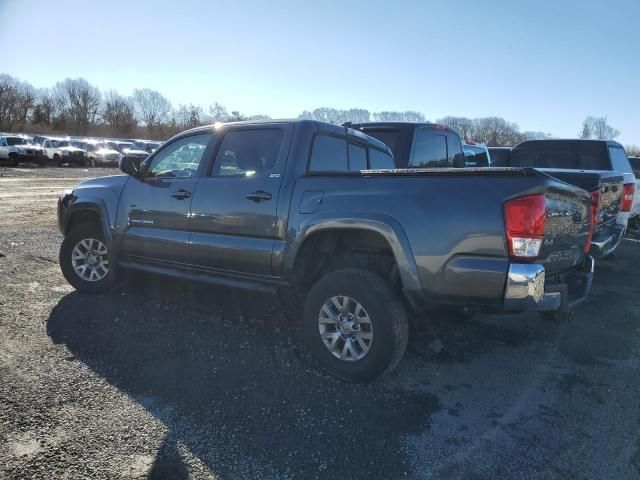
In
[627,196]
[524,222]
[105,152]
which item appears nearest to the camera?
[524,222]

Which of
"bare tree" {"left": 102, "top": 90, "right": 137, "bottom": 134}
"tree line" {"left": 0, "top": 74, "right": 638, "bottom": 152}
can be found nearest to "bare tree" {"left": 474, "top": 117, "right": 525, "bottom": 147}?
"tree line" {"left": 0, "top": 74, "right": 638, "bottom": 152}

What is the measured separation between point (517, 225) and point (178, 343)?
9.54ft

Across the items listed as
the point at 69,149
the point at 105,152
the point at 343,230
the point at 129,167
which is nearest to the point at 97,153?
the point at 105,152

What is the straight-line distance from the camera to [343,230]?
367 centimetres

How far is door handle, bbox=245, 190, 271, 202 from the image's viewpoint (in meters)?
3.98

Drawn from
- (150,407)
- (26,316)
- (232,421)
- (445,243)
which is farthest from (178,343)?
(445,243)

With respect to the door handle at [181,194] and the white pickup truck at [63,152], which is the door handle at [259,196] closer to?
the door handle at [181,194]

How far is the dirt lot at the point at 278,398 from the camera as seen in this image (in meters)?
2.64

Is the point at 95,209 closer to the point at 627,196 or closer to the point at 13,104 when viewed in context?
the point at 627,196

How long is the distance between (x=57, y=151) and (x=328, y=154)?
35991 mm

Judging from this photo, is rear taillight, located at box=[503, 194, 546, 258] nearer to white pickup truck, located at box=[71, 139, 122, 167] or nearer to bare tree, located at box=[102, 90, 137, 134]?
white pickup truck, located at box=[71, 139, 122, 167]

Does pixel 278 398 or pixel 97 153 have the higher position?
pixel 97 153

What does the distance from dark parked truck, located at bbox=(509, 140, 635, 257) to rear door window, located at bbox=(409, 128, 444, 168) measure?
1.57m

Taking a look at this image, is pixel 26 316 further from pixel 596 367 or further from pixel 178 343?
pixel 596 367
